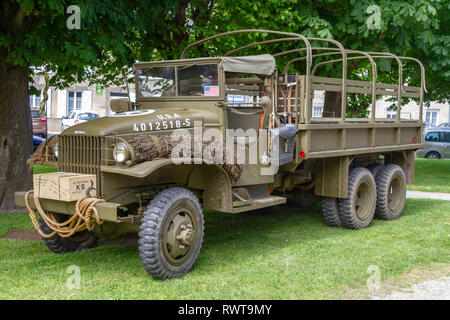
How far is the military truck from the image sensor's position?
5.41 m

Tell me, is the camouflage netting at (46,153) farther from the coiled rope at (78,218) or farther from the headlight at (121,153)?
the headlight at (121,153)

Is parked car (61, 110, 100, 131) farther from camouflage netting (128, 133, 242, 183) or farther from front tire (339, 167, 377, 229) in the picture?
camouflage netting (128, 133, 242, 183)

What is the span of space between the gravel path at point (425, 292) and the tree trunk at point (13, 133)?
6.53 meters

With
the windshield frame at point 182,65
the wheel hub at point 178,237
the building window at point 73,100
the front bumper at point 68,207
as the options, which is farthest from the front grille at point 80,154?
the building window at point 73,100

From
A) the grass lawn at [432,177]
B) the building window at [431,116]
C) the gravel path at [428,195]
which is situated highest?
the building window at [431,116]

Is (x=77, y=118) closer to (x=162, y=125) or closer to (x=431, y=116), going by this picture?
(x=162, y=125)

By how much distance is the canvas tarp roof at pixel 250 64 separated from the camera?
635cm

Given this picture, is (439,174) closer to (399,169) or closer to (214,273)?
(399,169)

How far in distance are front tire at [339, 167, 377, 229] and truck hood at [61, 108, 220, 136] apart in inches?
106

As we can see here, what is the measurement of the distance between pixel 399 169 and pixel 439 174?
8.64 meters

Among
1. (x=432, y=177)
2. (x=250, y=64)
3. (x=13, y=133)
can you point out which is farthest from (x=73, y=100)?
(x=250, y=64)

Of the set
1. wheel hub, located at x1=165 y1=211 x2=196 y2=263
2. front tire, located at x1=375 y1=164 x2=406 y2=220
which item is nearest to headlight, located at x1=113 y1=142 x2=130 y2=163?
wheel hub, located at x1=165 y1=211 x2=196 y2=263

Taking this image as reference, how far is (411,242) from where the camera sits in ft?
23.9

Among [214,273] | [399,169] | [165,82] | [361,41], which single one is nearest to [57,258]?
[214,273]
